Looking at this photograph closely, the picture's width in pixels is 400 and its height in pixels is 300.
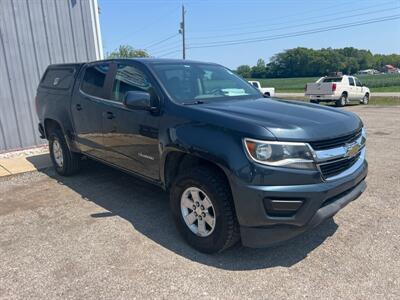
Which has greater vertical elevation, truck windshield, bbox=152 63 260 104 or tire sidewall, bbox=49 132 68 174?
truck windshield, bbox=152 63 260 104

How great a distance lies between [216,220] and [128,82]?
209cm

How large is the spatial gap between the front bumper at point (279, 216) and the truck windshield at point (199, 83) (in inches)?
51.7

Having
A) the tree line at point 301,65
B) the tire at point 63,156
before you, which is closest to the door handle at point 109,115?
the tire at point 63,156

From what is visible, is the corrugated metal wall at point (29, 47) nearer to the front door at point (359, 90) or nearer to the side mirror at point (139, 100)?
the side mirror at point (139, 100)

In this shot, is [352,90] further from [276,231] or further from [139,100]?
[276,231]

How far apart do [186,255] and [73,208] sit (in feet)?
6.48

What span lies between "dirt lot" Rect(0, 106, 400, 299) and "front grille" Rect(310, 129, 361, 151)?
104cm

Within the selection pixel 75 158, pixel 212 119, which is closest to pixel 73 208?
pixel 75 158

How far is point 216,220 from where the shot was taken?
9.77ft

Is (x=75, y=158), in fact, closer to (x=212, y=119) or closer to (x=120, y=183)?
(x=120, y=183)

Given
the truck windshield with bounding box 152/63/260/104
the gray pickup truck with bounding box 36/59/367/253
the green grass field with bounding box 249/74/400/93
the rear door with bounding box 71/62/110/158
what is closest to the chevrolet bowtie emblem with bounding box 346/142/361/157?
the gray pickup truck with bounding box 36/59/367/253

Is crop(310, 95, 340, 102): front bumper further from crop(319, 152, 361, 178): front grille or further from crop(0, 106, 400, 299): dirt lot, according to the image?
crop(319, 152, 361, 178): front grille

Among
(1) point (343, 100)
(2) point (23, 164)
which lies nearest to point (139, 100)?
(2) point (23, 164)

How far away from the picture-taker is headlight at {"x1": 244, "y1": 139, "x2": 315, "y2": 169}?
8.73ft
